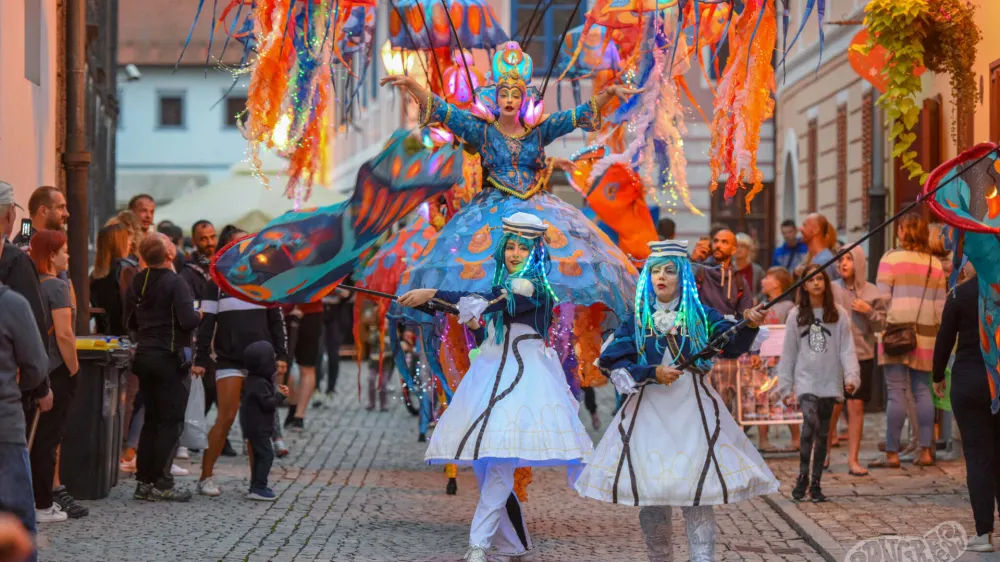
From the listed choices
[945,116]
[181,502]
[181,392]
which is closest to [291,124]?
[181,392]

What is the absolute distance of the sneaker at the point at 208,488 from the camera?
11.8 m

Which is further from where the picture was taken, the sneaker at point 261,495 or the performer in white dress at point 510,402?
the sneaker at point 261,495

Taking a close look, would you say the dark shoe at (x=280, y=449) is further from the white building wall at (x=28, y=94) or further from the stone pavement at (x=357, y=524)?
the white building wall at (x=28, y=94)

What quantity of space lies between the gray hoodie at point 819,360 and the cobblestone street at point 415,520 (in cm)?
78

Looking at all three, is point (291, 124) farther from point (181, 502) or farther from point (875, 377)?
point (875, 377)

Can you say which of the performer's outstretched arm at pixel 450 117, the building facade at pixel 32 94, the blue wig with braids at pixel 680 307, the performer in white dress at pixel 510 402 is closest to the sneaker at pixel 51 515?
the performer in white dress at pixel 510 402

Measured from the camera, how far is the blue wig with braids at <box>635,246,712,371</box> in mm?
8016

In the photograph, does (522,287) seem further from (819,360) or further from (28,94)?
(28,94)

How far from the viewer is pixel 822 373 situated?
459 inches

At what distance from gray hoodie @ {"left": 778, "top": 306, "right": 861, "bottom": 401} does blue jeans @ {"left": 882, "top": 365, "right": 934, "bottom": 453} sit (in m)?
1.54

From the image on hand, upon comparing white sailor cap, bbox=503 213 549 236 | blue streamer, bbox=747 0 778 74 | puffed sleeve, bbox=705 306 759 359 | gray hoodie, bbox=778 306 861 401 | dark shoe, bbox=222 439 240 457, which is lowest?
dark shoe, bbox=222 439 240 457

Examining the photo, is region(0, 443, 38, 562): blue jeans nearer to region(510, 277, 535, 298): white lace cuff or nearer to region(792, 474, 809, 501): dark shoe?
region(510, 277, 535, 298): white lace cuff

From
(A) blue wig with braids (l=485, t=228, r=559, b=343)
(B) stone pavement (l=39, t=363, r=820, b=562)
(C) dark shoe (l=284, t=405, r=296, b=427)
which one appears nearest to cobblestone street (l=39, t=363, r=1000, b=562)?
(B) stone pavement (l=39, t=363, r=820, b=562)

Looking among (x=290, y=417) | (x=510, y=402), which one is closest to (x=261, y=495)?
(x=510, y=402)
